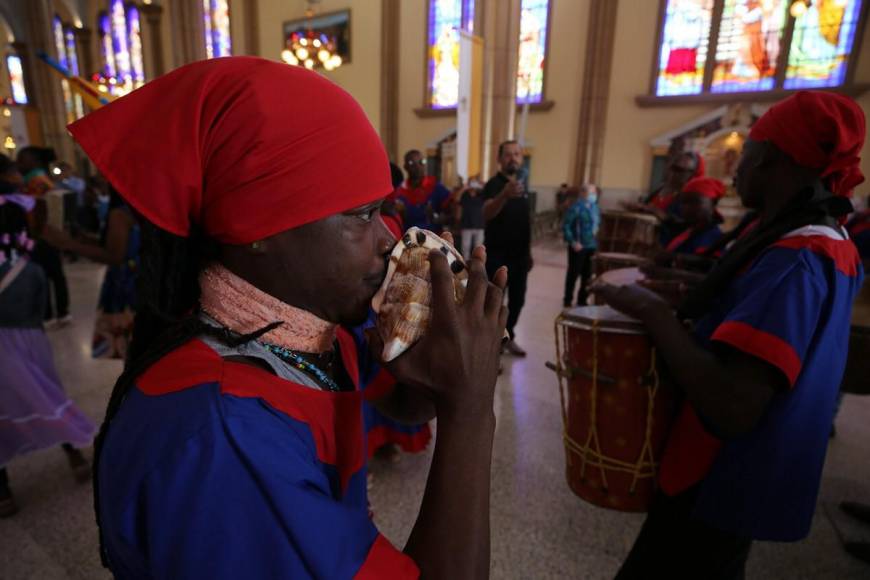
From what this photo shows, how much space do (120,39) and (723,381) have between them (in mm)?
24308

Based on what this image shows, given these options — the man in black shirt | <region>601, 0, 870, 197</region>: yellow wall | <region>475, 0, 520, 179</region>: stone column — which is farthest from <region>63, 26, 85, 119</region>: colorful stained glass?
the man in black shirt

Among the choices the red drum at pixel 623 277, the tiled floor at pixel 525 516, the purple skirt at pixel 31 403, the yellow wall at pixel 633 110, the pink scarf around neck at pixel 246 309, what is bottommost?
the tiled floor at pixel 525 516

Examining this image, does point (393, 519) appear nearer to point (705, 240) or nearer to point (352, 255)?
point (352, 255)

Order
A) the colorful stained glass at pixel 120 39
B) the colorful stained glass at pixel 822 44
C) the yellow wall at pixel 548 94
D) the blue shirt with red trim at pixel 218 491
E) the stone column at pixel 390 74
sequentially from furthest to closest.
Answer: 1. the colorful stained glass at pixel 120 39
2. the stone column at pixel 390 74
3. the yellow wall at pixel 548 94
4. the colorful stained glass at pixel 822 44
5. the blue shirt with red trim at pixel 218 491

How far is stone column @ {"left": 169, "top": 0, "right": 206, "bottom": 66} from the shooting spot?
33.5ft

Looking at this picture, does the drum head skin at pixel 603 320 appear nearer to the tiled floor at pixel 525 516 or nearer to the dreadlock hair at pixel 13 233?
the tiled floor at pixel 525 516

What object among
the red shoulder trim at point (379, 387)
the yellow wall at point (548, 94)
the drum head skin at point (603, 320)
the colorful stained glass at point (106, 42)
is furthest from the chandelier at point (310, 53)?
the red shoulder trim at point (379, 387)

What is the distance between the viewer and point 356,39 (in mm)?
14805

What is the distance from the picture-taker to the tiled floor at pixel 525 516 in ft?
6.41

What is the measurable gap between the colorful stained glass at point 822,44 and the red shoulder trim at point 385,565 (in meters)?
13.9

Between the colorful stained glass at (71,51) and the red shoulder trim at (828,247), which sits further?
the colorful stained glass at (71,51)

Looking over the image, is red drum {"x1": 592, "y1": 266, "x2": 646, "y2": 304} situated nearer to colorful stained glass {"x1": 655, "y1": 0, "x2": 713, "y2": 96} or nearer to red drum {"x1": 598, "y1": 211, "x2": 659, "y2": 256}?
red drum {"x1": 598, "y1": 211, "x2": 659, "y2": 256}

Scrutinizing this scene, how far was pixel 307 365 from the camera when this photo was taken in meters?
0.79

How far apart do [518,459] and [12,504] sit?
2529mm
